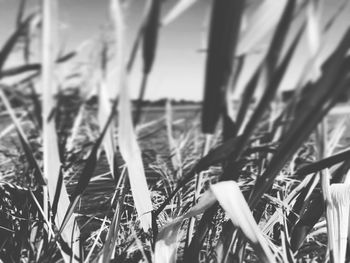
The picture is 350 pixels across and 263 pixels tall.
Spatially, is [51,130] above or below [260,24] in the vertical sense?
below

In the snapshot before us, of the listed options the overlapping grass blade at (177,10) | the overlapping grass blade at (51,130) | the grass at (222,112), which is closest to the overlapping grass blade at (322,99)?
the grass at (222,112)

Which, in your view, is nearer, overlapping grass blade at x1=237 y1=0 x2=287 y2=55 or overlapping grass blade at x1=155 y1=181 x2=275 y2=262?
overlapping grass blade at x1=237 y1=0 x2=287 y2=55

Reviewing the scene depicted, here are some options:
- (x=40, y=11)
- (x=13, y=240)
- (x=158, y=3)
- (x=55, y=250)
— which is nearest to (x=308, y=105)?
(x=158, y=3)

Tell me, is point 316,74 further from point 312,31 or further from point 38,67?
point 38,67

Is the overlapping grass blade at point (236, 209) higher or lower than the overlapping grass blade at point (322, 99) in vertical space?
lower

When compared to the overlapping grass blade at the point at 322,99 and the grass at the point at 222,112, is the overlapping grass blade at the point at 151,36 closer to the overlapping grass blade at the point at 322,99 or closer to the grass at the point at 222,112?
the grass at the point at 222,112

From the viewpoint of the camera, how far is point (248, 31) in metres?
0.39

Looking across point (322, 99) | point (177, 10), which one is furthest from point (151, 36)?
point (322, 99)

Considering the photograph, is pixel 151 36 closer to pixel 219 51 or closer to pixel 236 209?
pixel 219 51

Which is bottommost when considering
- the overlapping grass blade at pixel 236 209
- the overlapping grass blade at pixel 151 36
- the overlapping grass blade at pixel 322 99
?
the overlapping grass blade at pixel 236 209

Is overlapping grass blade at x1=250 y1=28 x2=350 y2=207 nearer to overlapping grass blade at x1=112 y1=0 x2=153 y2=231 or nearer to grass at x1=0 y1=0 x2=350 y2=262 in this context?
grass at x1=0 y1=0 x2=350 y2=262

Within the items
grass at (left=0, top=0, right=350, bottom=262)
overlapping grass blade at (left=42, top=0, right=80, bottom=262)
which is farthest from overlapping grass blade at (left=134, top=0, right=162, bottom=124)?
overlapping grass blade at (left=42, top=0, right=80, bottom=262)

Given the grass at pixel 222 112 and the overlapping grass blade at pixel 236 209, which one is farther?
the overlapping grass blade at pixel 236 209

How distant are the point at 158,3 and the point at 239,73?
0.12 m
